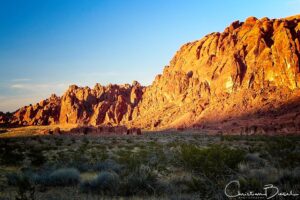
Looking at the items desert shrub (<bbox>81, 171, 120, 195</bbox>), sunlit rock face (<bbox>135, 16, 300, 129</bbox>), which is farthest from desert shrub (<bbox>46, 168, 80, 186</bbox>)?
sunlit rock face (<bbox>135, 16, 300, 129</bbox>)

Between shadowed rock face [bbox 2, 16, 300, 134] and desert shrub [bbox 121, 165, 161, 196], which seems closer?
desert shrub [bbox 121, 165, 161, 196]

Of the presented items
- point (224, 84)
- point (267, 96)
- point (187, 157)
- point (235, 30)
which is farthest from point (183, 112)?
point (187, 157)

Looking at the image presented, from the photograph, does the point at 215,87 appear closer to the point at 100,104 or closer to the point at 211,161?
the point at 100,104

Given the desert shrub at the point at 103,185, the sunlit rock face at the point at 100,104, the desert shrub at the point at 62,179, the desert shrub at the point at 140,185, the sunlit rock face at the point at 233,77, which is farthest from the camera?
the sunlit rock face at the point at 100,104

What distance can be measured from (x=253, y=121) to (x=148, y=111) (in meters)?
58.3

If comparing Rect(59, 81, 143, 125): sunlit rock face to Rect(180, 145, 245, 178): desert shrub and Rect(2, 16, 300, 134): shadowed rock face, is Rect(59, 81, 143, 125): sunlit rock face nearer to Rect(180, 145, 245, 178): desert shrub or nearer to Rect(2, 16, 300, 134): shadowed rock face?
Rect(2, 16, 300, 134): shadowed rock face

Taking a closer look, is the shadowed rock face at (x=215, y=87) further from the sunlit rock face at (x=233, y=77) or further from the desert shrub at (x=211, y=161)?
the desert shrub at (x=211, y=161)

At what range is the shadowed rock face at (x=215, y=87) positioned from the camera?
75.7 metres

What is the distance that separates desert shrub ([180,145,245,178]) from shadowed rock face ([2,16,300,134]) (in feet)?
197

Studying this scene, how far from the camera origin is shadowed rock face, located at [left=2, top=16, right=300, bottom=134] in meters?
75.7

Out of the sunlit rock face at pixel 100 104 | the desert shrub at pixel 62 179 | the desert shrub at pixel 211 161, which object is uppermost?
the sunlit rock face at pixel 100 104

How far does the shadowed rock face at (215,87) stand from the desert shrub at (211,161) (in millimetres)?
60162

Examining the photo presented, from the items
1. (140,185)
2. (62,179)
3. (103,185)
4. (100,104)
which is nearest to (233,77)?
(100,104)

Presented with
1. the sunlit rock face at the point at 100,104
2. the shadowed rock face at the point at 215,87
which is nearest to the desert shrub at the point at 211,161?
the shadowed rock face at the point at 215,87
